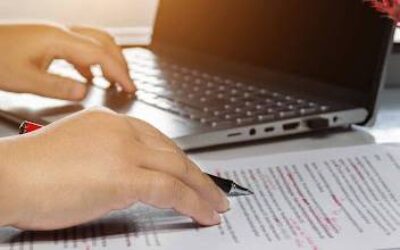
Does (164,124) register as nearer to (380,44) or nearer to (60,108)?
(60,108)

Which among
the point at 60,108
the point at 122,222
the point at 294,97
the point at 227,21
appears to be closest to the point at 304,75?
the point at 294,97

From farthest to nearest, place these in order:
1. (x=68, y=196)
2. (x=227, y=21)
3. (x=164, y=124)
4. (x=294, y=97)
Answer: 1. (x=227, y=21)
2. (x=294, y=97)
3. (x=164, y=124)
4. (x=68, y=196)

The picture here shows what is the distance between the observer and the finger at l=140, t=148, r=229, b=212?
567 mm

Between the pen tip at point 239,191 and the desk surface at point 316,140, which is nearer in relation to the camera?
the pen tip at point 239,191

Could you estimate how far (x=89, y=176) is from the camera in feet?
1.78

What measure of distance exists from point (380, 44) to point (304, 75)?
11cm

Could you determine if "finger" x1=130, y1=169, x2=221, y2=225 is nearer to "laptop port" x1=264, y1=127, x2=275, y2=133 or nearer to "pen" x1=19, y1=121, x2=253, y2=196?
"pen" x1=19, y1=121, x2=253, y2=196

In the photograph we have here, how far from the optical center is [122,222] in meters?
0.58

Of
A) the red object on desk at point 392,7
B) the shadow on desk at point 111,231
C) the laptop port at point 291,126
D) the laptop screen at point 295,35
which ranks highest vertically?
the red object on desk at point 392,7

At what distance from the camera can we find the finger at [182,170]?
0.57 m

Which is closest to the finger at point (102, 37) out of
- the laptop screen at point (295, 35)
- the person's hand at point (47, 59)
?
the person's hand at point (47, 59)

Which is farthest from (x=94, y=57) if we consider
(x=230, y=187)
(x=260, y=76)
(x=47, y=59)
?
(x=230, y=187)

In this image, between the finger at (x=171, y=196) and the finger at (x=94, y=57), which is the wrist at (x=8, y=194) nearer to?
the finger at (x=171, y=196)

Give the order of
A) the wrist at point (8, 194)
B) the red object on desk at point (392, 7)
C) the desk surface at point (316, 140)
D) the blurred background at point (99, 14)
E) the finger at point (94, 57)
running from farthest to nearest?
the blurred background at point (99, 14), the finger at point (94, 57), the desk surface at point (316, 140), the red object on desk at point (392, 7), the wrist at point (8, 194)
